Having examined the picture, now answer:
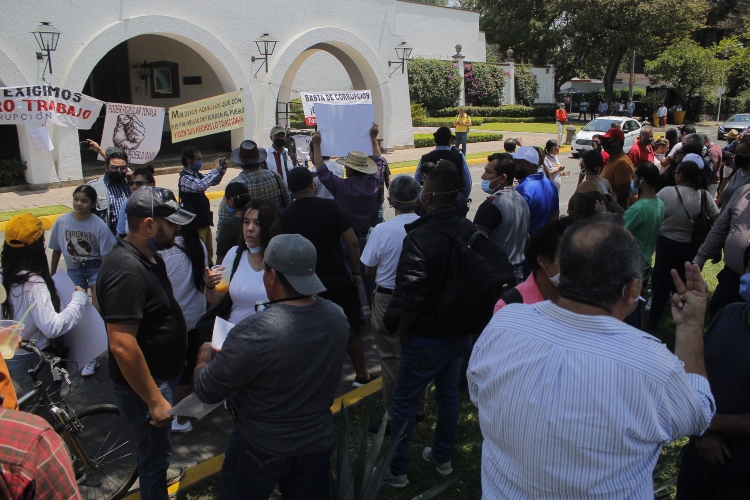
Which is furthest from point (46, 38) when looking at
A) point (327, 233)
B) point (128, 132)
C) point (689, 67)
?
point (689, 67)

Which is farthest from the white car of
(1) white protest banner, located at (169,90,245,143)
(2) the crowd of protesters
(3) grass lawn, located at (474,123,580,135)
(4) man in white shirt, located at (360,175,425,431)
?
(4) man in white shirt, located at (360,175,425,431)

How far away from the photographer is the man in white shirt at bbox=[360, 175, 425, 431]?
4.46 metres

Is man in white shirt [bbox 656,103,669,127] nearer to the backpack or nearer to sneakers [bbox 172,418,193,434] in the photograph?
the backpack

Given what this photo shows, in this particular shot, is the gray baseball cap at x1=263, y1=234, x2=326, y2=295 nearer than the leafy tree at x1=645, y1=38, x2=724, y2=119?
Yes

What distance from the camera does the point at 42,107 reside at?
41.2 feet

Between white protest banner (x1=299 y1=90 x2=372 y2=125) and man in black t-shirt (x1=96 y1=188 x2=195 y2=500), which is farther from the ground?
white protest banner (x1=299 y1=90 x2=372 y2=125)

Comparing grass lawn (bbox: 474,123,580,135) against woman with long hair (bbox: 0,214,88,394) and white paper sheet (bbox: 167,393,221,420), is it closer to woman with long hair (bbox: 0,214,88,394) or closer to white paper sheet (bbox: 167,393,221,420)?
woman with long hair (bbox: 0,214,88,394)

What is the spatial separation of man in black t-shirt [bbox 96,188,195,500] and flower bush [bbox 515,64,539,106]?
40370 millimetres

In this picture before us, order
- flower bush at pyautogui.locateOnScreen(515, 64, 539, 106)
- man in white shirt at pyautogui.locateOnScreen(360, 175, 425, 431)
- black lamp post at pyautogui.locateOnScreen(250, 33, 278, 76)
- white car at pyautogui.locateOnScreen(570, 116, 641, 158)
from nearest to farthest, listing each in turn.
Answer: man in white shirt at pyautogui.locateOnScreen(360, 175, 425, 431) < black lamp post at pyautogui.locateOnScreen(250, 33, 278, 76) < white car at pyautogui.locateOnScreen(570, 116, 641, 158) < flower bush at pyautogui.locateOnScreen(515, 64, 539, 106)

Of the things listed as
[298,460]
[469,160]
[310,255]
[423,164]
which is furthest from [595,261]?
[469,160]

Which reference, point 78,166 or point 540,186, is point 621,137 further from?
point 78,166

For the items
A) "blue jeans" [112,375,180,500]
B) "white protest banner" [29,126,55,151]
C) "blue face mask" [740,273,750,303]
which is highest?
"white protest banner" [29,126,55,151]

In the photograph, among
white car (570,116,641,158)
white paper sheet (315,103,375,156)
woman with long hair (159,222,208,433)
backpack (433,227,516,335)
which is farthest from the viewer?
white car (570,116,641,158)

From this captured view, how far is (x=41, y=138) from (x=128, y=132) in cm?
539
